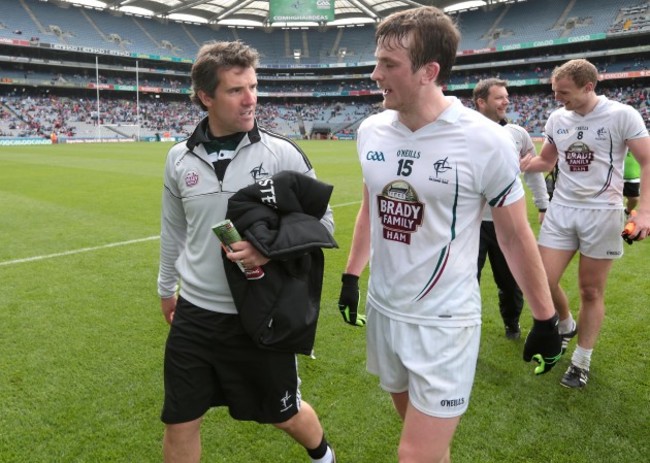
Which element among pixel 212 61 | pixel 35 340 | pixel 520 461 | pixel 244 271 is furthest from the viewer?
pixel 35 340

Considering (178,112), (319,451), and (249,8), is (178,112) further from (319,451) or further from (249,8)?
(319,451)

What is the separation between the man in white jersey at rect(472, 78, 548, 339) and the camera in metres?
4.38

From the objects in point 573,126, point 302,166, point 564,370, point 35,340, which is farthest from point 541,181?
point 35,340

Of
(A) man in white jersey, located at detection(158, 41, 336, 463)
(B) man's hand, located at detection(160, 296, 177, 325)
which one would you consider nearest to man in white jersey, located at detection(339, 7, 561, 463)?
(A) man in white jersey, located at detection(158, 41, 336, 463)

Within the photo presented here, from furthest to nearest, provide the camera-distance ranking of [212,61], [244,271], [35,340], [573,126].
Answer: [35,340] < [573,126] < [212,61] < [244,271]

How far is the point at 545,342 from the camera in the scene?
2.18 m

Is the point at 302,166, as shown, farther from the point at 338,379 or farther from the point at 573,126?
the point at 573,126

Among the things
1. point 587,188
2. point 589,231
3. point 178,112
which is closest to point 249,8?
point 178,112

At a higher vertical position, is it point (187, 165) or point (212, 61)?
point (212, 61)

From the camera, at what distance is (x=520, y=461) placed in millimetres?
2955

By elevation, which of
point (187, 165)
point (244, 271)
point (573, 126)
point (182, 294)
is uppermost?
point (573, 126)

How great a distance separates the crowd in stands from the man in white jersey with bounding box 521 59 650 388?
47.8 m

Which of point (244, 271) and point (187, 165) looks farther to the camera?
point (187, 165)

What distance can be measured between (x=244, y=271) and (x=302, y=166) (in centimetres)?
64
